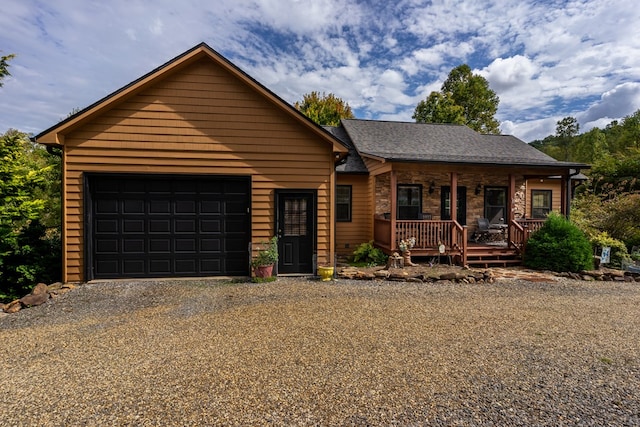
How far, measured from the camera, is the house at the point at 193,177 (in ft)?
24.2

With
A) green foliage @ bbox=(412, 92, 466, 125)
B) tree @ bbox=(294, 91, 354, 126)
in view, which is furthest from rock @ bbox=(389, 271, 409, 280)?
green foliage @ bbox=(412, 92, 466, 125)

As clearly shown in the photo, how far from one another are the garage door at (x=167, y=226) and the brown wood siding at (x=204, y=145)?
0.85 feet

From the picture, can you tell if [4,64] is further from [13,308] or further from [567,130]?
[567,130]

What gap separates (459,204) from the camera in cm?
1251

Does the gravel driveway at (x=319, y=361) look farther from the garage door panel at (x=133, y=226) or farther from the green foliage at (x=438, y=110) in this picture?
the green foliage at (x=438, y=110)

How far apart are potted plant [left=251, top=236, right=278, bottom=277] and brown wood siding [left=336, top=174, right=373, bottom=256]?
4302 mm

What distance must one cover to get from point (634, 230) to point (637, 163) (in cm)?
1341

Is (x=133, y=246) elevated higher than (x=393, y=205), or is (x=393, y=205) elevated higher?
(x=393, y=205)

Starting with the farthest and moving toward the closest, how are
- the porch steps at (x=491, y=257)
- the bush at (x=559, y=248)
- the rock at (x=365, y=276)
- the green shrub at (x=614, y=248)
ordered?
the porch steps at (x=491, y=257)
the green shrub at (x=614, y=248)
the bush at (x=559, y=248)
the rock at (x=365, y=276)

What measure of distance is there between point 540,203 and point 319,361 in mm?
14196

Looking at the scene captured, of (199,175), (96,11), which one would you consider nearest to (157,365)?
(199,175)

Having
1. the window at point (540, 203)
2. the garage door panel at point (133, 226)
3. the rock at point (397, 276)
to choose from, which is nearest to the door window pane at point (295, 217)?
the rock at point (397, 276)

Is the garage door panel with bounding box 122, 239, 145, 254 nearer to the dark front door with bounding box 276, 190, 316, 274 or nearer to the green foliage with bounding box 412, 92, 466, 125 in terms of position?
the dark front door with bounding box 276, 190, 316, 274

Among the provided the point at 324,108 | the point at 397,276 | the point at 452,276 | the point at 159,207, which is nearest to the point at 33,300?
the point at 159,207
